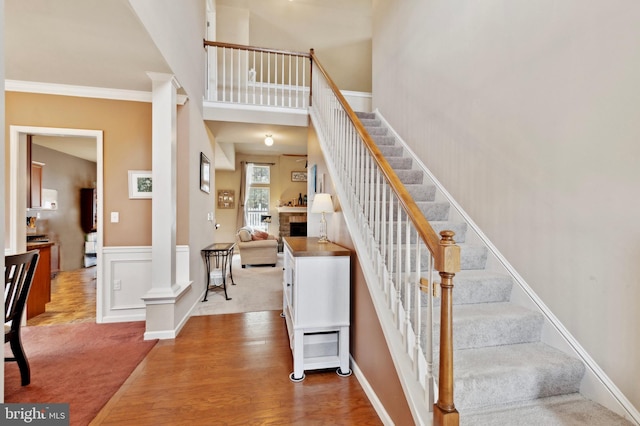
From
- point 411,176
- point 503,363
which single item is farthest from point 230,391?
point 411,176

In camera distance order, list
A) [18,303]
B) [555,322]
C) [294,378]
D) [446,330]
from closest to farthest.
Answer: [446,330], [555,322], [18,303], [294,378]

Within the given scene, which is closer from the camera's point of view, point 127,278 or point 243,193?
point 127,278

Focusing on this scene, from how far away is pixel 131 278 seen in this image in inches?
129

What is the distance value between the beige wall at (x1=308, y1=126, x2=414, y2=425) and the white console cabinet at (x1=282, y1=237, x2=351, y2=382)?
0.07 meters

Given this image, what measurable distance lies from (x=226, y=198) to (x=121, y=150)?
547 centimetres

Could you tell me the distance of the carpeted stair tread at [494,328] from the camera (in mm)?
1632

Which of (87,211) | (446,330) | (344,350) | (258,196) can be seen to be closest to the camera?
(446,330)

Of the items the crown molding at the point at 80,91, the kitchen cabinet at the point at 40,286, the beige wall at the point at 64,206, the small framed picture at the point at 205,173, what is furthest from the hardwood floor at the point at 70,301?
the crown molding at the point at 80,91

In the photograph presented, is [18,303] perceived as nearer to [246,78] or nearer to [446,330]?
[446,330]

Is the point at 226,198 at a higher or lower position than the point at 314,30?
lower

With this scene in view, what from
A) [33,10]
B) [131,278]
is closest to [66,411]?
Answer: [131,278]

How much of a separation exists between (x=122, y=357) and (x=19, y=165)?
252 cm

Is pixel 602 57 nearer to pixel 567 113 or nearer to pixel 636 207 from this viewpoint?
pixel 567 113

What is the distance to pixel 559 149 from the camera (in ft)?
5.48
